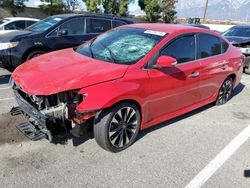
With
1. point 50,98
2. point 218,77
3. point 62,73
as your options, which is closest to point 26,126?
point 50,98

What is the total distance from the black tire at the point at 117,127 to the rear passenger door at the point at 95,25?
4788 millimetres

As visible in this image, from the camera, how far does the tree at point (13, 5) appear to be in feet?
74.9

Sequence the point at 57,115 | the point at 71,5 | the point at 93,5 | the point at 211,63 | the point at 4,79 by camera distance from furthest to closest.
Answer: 1. the point at 93,5
2. the point at 71,5
3. the point at 4,79
4. the point at 211,63
5. the point at 57,115

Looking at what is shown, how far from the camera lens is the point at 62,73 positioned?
145 inches

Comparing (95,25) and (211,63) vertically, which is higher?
(95,25)

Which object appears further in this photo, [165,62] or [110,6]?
[110,6]

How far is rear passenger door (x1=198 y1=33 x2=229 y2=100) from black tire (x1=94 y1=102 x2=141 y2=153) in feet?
5.41

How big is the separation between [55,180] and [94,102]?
38.9 inches

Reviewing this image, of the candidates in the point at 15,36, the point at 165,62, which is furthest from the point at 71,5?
the point at 165,62

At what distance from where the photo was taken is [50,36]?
7.55m

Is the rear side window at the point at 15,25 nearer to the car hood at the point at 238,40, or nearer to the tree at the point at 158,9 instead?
the car hood at the point at 238,40

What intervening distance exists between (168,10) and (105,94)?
35.9 metres

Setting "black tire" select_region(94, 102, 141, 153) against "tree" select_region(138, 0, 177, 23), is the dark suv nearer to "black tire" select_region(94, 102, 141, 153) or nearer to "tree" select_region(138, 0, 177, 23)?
"black tire" select_region(94, 102, 141, 153)

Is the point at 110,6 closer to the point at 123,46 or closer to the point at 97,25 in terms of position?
the point at 97,25
